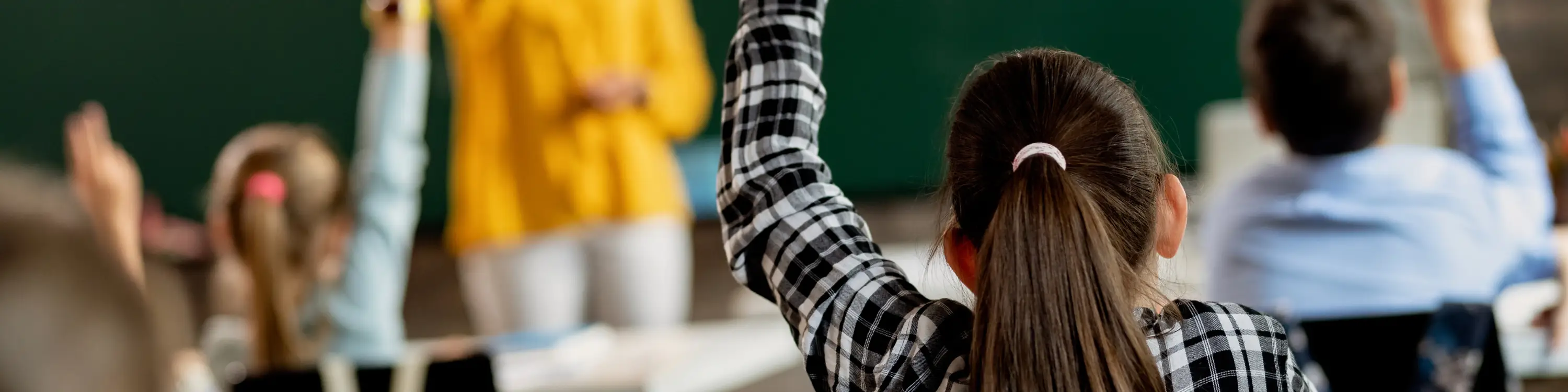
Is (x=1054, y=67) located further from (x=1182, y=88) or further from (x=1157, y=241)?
(x=1182, y=88)

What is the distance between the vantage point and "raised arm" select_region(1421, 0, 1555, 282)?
4.37 feet

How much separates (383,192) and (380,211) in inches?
1.1

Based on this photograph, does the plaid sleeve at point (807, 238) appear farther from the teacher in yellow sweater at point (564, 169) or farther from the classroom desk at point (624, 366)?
the teacher in yellow sweater at point (564, 169)

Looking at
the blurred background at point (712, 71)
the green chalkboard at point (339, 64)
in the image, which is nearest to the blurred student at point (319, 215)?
the blurred background at point (712, 71)

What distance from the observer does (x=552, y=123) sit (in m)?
2.41

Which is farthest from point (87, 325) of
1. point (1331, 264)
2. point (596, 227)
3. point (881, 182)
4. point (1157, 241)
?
point (881, 182)

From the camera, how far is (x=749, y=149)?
81 cm

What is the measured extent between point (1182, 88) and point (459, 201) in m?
2.72

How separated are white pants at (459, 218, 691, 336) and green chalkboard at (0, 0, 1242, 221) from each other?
6.16ft

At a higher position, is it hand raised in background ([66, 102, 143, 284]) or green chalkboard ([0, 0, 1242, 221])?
green chalkboard ([0, 0, 1242, 221])

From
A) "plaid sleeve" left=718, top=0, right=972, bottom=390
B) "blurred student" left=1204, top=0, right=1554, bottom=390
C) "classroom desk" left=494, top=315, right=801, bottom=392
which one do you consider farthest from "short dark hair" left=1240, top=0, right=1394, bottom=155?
"plaid sleeve" left=718, top=0, right=972, bottom=390

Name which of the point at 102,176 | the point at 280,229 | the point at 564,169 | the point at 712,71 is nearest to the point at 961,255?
the point at 102,176

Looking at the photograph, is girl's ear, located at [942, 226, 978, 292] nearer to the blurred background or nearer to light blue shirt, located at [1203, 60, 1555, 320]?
light blue shirt, located at [1203, 60, 1555, 320]

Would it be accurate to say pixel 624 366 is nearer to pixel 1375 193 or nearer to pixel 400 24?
pixel 400 24
